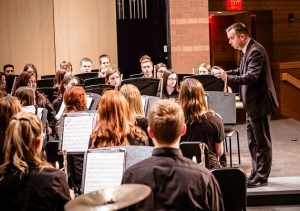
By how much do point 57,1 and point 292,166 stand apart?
24.2 ft

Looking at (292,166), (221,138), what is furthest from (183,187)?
(292,166)

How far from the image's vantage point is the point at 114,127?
13.3 ft

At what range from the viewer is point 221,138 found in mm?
4723

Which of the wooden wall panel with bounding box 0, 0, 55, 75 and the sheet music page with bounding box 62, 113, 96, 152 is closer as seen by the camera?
the sheet music page with bounding box 62, 113, 96, 152

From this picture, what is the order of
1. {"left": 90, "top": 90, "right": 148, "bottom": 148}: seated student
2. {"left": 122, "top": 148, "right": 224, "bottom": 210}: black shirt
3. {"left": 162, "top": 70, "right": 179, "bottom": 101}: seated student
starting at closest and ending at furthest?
1. {"left": 122, "top": 148, "right": 224, "bottom": 210}: black shirt
2. {"left": 90, "top": 90, "right": 148, "bottom": 148}: seated student
3. {"left": 162, "top": 70, "right": 179, "bottom": 101}: seated student

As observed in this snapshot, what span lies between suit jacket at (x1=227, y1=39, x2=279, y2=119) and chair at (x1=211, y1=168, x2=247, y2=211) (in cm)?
155

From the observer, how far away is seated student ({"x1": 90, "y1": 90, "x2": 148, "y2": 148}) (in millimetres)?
4023

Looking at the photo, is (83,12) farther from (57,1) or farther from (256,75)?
(256,75)

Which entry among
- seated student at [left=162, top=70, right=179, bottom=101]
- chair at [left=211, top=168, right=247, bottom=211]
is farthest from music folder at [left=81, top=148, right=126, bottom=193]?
seated student at [left=162, top=70, right=179, bottom=101]

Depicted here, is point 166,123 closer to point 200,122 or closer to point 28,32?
point 200,122

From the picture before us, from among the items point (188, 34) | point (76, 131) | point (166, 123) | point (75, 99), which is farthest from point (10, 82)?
point (166, 123)

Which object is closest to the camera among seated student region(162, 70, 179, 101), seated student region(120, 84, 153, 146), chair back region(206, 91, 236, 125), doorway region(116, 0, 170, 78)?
seated student region(120, 84, 153, 146)

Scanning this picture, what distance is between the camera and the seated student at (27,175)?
9.45 ft

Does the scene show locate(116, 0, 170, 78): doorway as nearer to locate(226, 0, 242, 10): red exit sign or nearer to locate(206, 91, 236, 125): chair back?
locate(226, 0, 242, 10): red exit sign
